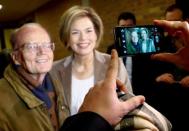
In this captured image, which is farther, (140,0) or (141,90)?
(140,0)

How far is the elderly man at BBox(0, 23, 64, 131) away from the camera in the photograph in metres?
1.68

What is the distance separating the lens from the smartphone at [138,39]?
1067mm

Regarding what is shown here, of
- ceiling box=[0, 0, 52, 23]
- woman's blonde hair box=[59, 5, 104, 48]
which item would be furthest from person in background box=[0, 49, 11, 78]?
ceiling box=[0, 0, 52, 23]

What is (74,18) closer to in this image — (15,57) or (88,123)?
(15,57)

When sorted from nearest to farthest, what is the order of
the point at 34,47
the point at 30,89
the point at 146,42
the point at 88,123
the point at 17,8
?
the point at 88,123 < the point at 146,42 < the point at 30,89 < the point at 34,47 < the point at 17,8

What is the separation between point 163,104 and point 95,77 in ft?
1.52

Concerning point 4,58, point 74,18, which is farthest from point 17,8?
point 74,18

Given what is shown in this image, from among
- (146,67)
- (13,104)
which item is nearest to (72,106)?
(13,104)

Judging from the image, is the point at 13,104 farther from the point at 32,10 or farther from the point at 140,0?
the point at 32,10

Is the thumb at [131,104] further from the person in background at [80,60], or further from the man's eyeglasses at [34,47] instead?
the person in background at [80,60]

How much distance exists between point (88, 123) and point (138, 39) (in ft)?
1.91

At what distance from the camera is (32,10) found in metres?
11.2

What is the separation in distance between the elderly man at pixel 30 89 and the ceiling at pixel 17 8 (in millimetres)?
7592

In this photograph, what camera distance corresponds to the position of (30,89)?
178cm
